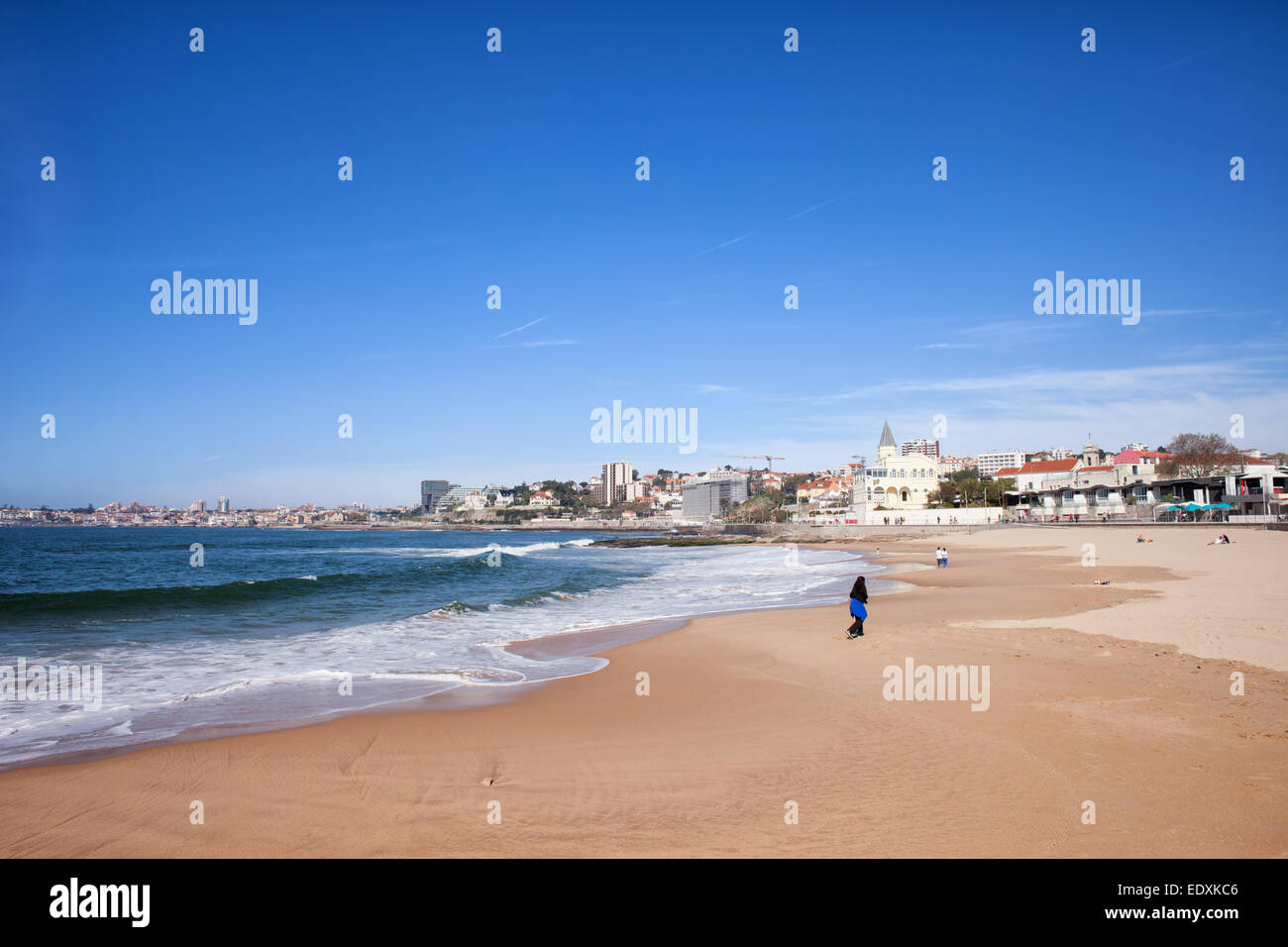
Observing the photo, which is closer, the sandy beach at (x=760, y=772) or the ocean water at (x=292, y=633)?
the sandy beach at (x=760, y=772)

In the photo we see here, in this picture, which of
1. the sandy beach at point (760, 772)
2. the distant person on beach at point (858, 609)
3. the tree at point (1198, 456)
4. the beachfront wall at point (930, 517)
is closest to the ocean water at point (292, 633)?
the sandy beach at point (760, 772)

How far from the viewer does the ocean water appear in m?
8.55

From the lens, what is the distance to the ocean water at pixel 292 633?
855cm

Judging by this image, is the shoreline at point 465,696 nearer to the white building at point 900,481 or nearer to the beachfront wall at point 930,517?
the beachfront wall at point 930,517

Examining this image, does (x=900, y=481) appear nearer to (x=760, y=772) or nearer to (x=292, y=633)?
(x=292, y=633)

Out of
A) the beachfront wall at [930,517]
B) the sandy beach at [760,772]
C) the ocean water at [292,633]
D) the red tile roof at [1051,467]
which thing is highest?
the red tile roof at [1051,467]

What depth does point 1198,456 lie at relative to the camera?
70.9 metres

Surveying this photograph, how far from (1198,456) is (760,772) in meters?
85.5

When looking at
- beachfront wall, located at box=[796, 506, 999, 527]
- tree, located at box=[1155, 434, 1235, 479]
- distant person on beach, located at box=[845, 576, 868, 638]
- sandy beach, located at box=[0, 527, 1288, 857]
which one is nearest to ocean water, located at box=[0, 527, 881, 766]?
sandy beach, located at box=[0, 527, 1288, 857]

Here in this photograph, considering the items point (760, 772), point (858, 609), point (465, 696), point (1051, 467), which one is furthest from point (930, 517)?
point (760, 772)

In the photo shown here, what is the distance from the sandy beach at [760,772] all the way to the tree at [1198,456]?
75571 millimetres

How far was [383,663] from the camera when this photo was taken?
11836 mm

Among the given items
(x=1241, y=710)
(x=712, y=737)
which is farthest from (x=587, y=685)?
(x=1241, y=710)

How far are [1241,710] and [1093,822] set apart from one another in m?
3.64
